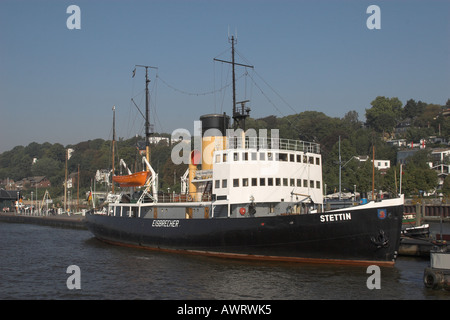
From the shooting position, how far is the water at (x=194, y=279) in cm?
1964

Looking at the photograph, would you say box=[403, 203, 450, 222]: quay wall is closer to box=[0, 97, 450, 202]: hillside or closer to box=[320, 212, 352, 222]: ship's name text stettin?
box=[0, 97, 450, 202]: hillside

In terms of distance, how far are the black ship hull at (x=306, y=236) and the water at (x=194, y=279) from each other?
1.91ft

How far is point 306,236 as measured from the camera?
25.0 m

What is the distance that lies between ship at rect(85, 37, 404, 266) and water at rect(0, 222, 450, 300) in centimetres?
86

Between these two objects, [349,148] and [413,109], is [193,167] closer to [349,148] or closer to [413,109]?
[349,148]

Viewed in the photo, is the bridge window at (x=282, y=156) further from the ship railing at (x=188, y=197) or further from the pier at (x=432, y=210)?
the pier at (x=432, y=210)

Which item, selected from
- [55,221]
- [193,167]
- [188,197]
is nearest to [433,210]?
[193,167]

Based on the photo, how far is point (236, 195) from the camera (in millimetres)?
28297

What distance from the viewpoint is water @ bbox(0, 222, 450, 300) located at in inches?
773

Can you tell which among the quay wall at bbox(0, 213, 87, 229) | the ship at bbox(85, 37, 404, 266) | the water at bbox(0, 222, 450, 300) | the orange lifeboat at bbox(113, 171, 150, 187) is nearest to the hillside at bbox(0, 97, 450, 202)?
the quay wall at bbox(0, 213, 87, 229)

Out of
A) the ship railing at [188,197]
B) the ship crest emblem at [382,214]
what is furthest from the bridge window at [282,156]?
the ship crest emblem at [382,214]

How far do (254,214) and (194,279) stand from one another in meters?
6.33

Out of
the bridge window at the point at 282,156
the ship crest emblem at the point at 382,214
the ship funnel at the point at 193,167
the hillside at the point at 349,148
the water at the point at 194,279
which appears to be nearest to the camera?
the water at the point at 194,279
